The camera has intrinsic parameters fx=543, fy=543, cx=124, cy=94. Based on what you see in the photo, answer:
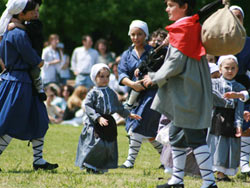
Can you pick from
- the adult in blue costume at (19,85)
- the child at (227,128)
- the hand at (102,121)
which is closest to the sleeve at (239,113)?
the child at (227,128)

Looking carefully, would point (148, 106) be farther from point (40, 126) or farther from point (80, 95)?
point (80, 95)

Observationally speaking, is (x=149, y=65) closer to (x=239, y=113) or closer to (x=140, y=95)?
(x=140, y=95)

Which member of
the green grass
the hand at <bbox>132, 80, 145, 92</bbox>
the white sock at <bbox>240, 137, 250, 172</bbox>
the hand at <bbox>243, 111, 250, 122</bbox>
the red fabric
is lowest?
the green grass

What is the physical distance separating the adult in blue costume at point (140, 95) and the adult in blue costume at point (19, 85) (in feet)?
4.56

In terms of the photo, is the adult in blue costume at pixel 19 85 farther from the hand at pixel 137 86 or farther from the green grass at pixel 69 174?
the hand at pixel 137 86

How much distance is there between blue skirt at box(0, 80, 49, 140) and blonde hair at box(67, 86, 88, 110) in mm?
7662

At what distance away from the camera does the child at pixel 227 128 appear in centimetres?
652

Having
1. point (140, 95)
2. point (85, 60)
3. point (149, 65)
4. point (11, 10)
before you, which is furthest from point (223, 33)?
point (85, 60)

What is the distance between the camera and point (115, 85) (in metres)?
15.2

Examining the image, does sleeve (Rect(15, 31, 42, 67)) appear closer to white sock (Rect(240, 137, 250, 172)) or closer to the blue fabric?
the blue fabric

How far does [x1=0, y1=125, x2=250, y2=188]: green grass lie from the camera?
5.73 metres

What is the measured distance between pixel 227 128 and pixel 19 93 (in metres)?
2.54

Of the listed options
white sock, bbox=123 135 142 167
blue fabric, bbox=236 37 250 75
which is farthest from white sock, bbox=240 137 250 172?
white sock, bbox=123 135 142 167

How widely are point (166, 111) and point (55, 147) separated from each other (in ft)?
16.3
